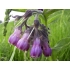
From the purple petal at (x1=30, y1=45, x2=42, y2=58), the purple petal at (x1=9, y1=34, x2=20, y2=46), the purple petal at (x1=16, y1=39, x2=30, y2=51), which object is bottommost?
the purple petal at (x1=30, y1=45, x2=42, y2=58)

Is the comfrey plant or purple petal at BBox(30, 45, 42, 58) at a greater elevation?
the comfrey plant

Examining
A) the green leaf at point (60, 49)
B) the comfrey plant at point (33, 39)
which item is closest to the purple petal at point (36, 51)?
the comfrey plant at point (33, 39)

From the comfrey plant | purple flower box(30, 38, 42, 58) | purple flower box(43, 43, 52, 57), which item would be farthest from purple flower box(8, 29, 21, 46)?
purple flower box(43, 43, 52, 57)

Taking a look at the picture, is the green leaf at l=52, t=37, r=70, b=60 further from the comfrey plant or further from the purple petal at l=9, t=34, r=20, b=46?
the purple petal at l=9, t=34, r=20, b=46

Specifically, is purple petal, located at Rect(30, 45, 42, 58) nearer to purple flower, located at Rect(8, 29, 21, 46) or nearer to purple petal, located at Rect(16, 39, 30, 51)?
purple petal, located at Rect(16, 39, 30, 51)

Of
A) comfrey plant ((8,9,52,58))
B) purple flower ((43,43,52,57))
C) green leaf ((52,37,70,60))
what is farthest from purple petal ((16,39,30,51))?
green leaf ((52,37,70,60))
